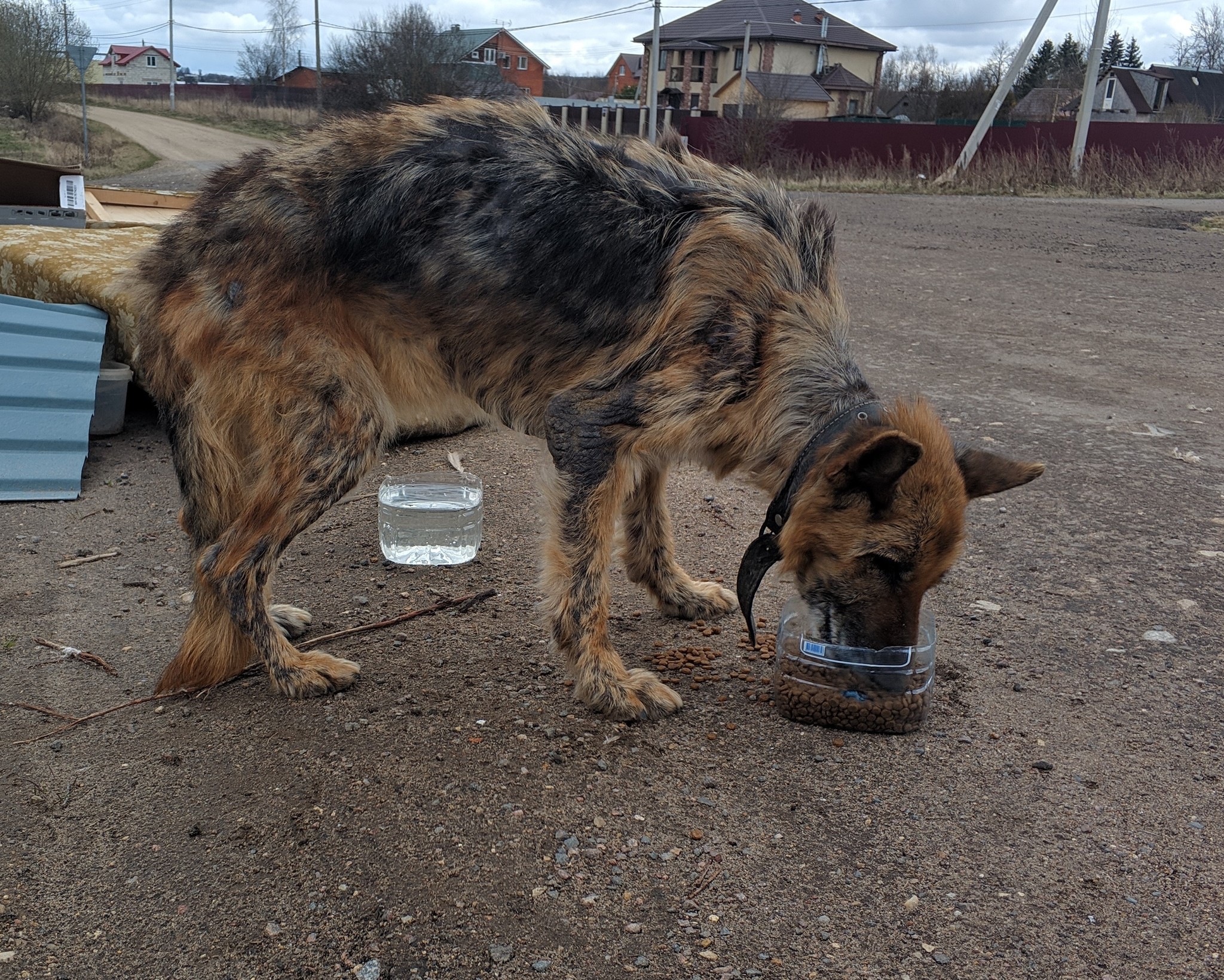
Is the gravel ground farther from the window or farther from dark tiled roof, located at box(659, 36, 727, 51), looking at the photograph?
the window

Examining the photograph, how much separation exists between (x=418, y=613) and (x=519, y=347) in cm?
142

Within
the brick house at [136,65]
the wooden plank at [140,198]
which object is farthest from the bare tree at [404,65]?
the brick house at [136,65]

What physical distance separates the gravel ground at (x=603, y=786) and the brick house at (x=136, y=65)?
113 m

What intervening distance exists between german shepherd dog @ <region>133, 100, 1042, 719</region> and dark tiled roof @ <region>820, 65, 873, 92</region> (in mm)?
79284

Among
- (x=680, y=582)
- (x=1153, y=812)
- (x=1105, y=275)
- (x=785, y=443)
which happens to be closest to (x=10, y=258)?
(x=680, y=582)

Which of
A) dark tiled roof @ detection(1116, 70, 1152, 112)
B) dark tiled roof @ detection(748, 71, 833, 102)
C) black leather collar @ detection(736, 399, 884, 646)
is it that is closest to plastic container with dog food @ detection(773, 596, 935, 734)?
black leather collar @ detection(736, 399, 884, 646)

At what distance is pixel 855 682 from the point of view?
3.67 metres

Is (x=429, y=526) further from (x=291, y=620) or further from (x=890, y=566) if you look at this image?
(x=890, y=566)

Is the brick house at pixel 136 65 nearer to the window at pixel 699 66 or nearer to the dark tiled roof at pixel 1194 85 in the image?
the window at pixel 699 66

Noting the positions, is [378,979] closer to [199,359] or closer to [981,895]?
[981,895]

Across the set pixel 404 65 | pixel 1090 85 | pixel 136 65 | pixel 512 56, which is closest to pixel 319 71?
pixel 404 65

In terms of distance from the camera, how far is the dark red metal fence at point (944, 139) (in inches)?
1325

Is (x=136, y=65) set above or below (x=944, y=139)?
above

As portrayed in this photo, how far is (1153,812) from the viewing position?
3227 mm
